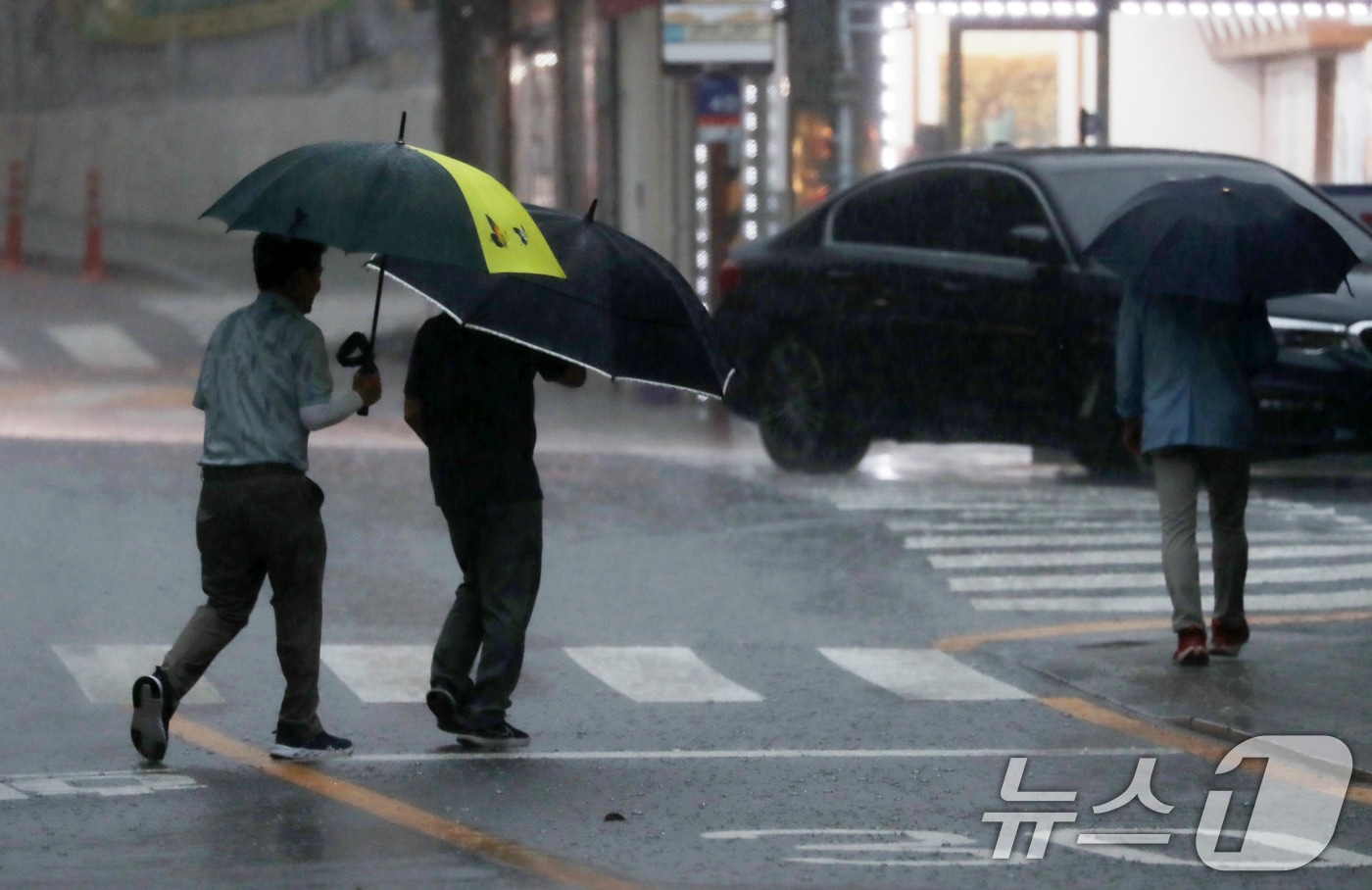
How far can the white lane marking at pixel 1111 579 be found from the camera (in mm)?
11398

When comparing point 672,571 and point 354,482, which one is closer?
point 672,571

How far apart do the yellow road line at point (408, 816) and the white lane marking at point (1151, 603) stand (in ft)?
13.0

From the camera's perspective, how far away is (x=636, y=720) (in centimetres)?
855

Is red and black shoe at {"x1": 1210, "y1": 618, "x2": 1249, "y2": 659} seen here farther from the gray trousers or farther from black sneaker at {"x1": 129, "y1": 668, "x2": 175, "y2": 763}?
black sneaker at {"x1": 129, "y1": 668, "x2": 175, "y2": 763}

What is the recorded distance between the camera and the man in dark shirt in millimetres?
7797

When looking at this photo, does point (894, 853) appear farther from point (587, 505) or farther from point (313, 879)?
point (587, 505)

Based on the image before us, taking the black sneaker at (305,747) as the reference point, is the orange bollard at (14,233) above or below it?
below

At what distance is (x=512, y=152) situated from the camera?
Result: 32531mm

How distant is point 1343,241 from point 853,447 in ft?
19.1

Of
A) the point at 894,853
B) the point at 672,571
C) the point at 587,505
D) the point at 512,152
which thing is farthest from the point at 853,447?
the point at 512,152

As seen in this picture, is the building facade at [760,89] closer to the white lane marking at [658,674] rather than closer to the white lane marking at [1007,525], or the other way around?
the white lane marking at [1007,525]

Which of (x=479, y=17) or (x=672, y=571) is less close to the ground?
(x=479, y=17)

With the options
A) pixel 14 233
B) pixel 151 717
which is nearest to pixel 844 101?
pixel 151 717

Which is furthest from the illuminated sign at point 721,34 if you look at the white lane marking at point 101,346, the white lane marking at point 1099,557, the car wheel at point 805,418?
the white lane marking at point 1099,557
